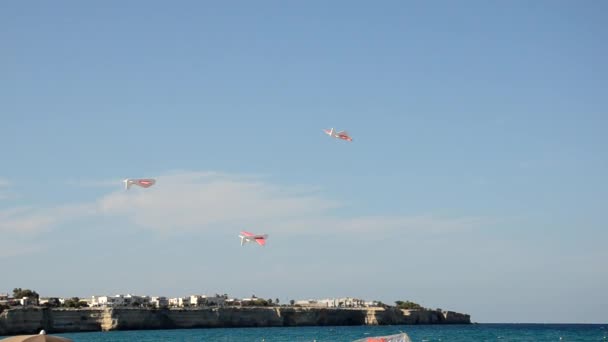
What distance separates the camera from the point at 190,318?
143750 millimetres

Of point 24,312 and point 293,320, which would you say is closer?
point 24,312

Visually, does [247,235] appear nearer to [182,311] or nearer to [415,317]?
[182,311]

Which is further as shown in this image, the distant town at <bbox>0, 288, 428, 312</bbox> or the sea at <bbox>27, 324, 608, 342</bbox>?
the distant town at <bbox>0, 288, 428, 312</bbox>

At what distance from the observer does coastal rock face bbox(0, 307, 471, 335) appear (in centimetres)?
11534

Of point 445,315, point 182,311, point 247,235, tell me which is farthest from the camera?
point 445,315

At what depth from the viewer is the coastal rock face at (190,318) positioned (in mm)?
115338

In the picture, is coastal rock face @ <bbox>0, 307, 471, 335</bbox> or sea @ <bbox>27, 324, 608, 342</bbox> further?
coastal rock face @ <bbox>0, 307, 471, 335</bbox>

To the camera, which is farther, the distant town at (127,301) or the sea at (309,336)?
the distant town at (127,301)

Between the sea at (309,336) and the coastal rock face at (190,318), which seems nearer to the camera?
the sea at (309,336)

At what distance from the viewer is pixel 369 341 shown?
2819cm

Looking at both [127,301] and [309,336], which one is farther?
[127,301]

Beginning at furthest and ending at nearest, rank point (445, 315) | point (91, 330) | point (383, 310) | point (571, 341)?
point (445, 315) < point (383, 310) < point (91, 330) < point (571, 341)

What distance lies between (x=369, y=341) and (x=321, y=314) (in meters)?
137

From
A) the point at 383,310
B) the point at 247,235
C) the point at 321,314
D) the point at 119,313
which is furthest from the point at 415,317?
the point at 247,235
